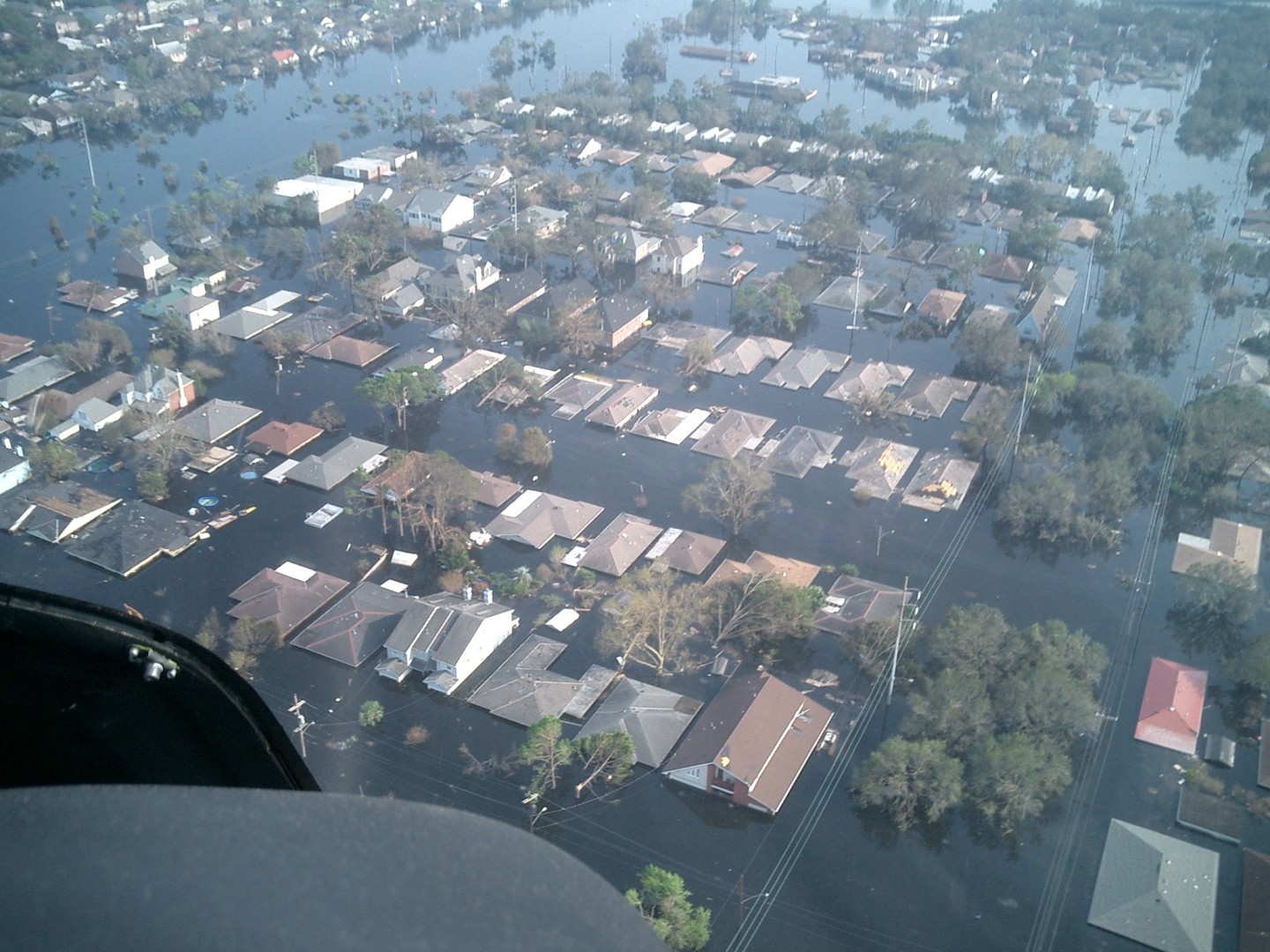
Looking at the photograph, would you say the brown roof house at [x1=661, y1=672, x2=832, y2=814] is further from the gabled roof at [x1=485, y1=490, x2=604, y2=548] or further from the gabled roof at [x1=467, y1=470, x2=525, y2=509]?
the gabled roof at [x1=467, y1=470, x2=525, y2=509]

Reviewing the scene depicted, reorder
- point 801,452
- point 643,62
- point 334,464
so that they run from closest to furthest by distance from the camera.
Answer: point 334,464, point 801,452, point 643,62

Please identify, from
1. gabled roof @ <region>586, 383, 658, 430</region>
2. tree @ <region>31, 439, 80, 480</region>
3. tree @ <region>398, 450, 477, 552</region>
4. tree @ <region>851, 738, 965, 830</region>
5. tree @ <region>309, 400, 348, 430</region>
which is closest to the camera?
tree @ <region>851, 738, 965, 830</region>

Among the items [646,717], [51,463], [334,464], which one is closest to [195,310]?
[51,463]

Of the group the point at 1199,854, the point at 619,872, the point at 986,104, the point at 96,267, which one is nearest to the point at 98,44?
the point at 96,267

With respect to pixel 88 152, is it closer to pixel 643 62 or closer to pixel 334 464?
pixel 334 464

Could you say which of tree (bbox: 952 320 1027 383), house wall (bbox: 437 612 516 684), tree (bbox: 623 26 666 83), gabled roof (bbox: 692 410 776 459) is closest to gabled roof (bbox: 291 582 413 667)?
house wall (bbox: 437 612 516 684)

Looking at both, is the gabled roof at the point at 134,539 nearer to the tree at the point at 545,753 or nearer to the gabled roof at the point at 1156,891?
the tree at the point at 545,753
